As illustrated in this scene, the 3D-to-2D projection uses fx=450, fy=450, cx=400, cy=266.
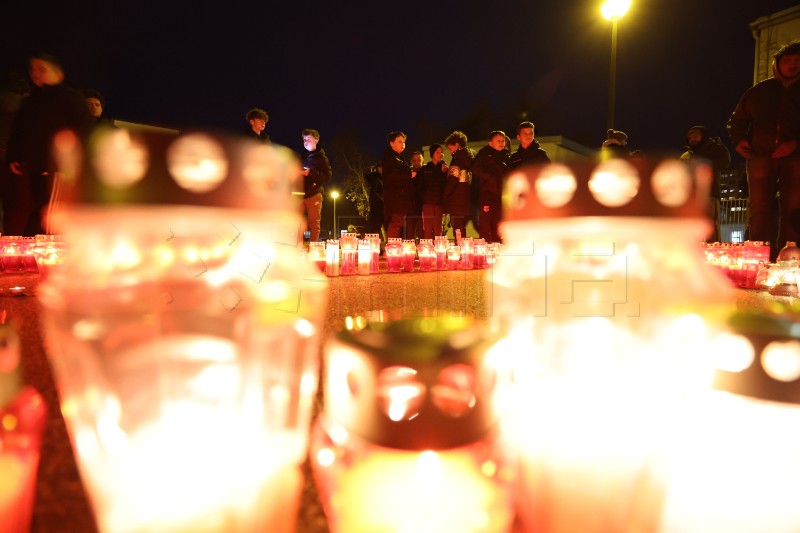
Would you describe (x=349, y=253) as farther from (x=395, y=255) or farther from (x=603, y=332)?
(x=603, y=332)

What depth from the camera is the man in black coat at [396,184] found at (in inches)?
197

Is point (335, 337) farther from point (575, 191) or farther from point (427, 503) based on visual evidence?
point (575, 191)

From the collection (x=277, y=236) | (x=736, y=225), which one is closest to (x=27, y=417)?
(x=277, y=236)

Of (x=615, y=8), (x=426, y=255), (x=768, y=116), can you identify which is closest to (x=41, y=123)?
(x=426, y=255)

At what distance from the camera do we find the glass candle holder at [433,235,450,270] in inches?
152

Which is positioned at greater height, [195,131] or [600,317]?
[195,131]

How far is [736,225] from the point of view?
35.5 ft

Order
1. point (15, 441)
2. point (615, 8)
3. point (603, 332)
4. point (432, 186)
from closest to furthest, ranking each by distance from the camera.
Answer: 1. point (15, 441)
2. point (603, 332)
3. point (432, 186)
4. point (615, 8)

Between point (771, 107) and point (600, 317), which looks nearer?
point (600, 317)

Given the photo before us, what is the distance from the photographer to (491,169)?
4898 millimetres

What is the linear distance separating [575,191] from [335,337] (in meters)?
0.42

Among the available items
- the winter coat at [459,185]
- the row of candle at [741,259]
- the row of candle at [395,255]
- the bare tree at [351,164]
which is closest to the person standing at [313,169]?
the winter coat at [459,185]

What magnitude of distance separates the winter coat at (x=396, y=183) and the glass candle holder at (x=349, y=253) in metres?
1.71

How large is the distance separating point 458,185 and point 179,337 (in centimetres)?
479
